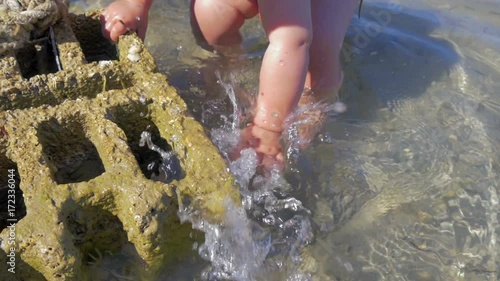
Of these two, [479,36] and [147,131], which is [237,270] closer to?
[147,131]

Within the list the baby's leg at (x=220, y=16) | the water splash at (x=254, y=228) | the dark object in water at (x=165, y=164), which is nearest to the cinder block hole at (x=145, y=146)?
the dark object in water at (x=165, y=164)

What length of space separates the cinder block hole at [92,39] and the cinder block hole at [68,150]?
0.62m

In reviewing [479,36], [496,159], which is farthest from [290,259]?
[479,36]

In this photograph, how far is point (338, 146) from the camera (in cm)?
285

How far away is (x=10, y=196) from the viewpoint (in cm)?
198

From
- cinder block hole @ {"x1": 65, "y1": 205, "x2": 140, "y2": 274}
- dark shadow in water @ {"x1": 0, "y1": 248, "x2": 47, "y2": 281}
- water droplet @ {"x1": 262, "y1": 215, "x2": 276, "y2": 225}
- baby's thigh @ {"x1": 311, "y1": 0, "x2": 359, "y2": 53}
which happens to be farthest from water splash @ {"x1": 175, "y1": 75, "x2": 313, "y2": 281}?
baby's thigh @ {"x1": 311, "y1": 0, "x2": 359, "y2": 53}

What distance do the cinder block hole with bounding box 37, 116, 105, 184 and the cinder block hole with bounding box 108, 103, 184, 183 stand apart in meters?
0.13

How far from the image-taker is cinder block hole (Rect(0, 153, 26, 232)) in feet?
6.27

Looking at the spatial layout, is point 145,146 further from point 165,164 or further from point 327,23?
point 327,23

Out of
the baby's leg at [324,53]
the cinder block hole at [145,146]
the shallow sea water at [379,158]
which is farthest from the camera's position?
the baby's leg at [324,53]

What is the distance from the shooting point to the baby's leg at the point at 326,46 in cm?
298

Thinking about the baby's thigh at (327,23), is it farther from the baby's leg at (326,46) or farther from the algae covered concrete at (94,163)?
the algae covered concrete at (94,163)

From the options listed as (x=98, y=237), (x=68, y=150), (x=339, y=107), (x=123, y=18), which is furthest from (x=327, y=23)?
(x=98, y=237)

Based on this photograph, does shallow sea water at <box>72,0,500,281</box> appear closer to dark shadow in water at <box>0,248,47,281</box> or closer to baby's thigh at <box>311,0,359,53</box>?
baby's thigh at <box>311,0,359,53</box>
